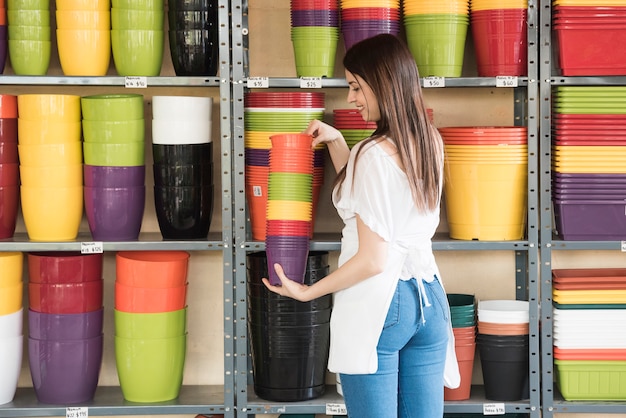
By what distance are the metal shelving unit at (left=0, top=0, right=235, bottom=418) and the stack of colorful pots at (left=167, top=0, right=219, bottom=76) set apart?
0.19 ft

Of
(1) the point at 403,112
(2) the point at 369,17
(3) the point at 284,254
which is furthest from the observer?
(2) the point at 369,17

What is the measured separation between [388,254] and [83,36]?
164 cm

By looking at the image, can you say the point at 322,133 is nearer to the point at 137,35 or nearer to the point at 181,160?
the point at 181,160

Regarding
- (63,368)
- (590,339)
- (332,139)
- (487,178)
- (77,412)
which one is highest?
(332,139)

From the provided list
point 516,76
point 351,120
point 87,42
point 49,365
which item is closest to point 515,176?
point 516,76

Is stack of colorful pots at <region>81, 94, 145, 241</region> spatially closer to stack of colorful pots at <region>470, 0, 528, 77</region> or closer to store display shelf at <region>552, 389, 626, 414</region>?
stack of colorful pots at <region>470, 0, 528, 77</region>

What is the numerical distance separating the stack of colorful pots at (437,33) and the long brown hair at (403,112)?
2.73 ft

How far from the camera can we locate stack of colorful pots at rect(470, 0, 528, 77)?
11.2ft

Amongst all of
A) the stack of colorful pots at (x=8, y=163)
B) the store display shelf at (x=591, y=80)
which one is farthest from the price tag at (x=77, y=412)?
the store display shelf at (x=591, y=80)

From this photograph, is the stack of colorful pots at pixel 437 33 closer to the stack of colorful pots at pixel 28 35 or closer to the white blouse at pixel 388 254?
the white blouse at pixel 388 254

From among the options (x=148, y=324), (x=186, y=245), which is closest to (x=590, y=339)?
(x=186, y=245)

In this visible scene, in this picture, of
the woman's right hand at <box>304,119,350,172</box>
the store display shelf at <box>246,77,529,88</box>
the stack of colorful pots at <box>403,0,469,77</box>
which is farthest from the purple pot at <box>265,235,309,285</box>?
the stack of colorful pots at <box>403,0,469,77</box>

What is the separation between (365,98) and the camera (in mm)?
2639

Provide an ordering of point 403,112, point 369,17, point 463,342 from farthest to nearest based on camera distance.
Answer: point 463,342
point 369,17
point 403,112
